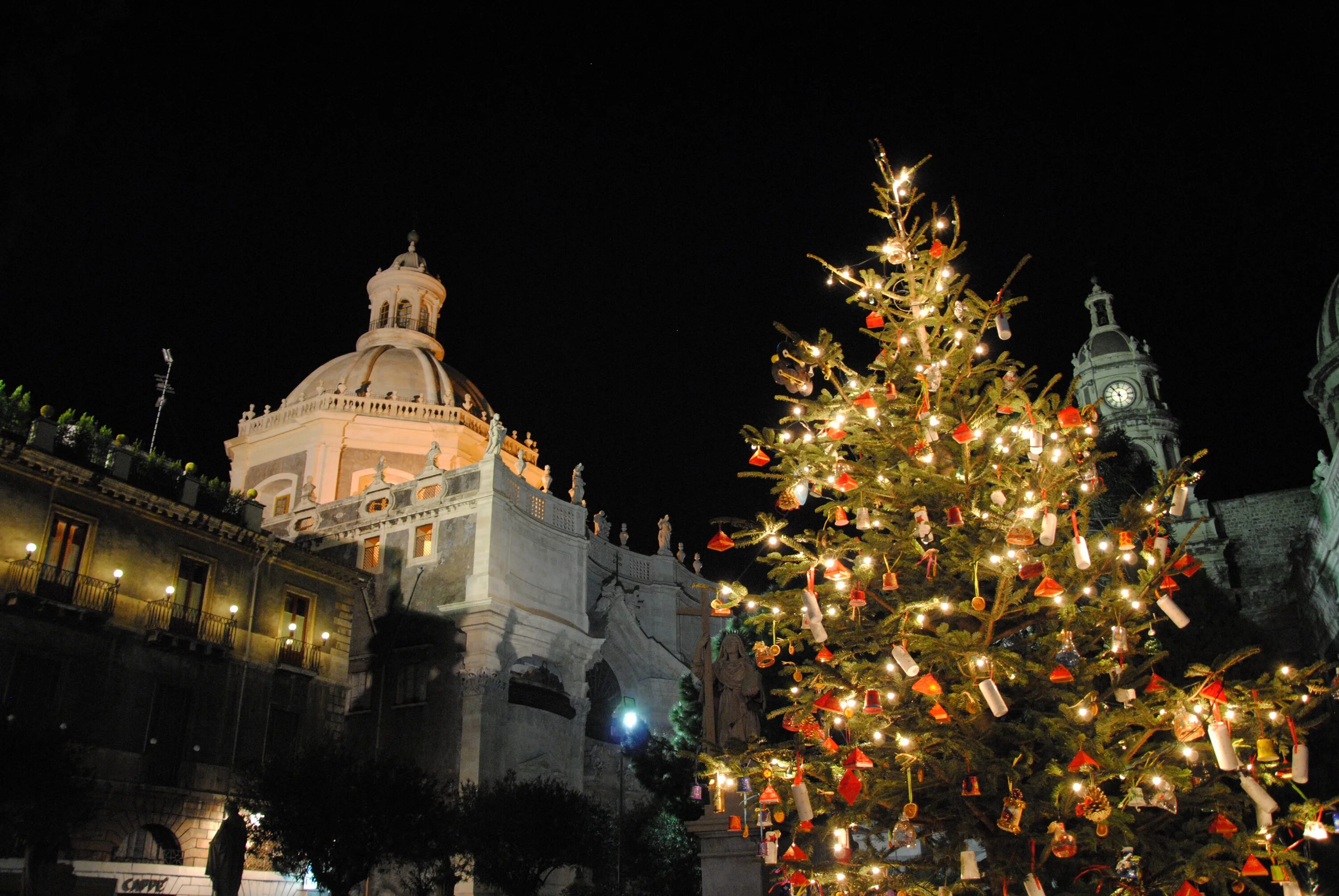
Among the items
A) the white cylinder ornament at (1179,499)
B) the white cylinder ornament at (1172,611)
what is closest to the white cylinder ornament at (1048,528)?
the white cylinder ornament at (1172,611)

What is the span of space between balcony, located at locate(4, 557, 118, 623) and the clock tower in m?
43.3

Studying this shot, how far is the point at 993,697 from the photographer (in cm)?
857

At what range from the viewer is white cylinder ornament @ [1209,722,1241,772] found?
774 centimetres

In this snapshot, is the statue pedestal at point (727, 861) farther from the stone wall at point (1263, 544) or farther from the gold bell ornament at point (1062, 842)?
the stone wall at point (1263, 544)

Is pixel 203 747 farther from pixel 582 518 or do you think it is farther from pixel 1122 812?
pixel 1122 812

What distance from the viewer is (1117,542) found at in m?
9.21

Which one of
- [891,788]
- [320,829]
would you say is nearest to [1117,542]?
[891,788]

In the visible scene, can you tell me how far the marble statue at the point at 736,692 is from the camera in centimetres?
1395

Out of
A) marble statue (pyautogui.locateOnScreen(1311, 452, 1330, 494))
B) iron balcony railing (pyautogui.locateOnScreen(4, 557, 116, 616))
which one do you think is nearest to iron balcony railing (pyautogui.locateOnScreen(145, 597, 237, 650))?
iron balcony railing (pyautogui.locateOnScreen(4, 557, 116, 616))

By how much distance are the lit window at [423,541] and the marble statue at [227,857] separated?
13.0 meters

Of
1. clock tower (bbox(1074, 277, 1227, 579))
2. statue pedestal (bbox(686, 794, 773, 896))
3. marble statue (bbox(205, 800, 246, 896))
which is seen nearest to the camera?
statue pedestal (bbox(686, 794, 773, 896))

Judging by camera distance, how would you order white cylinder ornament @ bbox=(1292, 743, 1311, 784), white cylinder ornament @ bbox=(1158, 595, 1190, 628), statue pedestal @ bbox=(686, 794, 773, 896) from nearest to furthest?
white cylinder ornament @ bbox=(1292, 743, 1311, 784), white cylinder ornament @ bbox=(1158, 595, 1190, 628), statue pedestal @ bbox=(686, 794, 773, 896)

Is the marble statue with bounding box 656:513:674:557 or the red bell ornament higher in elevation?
the marble statue with bounding box 656:513:674:557

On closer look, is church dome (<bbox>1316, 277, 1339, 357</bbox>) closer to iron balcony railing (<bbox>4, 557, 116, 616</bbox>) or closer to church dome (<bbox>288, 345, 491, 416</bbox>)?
church dome (<bbox>288, 345, 491, 416</bbox>)
